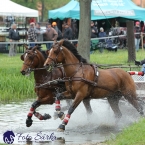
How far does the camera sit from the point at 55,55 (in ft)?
41.9

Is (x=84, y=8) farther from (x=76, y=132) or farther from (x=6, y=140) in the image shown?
(x=6, y=140)

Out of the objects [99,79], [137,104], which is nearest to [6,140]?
[99,79]

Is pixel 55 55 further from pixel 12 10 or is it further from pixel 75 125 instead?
pixel 12 10

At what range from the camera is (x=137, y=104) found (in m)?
14.0

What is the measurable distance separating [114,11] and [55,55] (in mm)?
20175

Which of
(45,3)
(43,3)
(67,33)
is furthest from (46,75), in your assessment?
(45,3)

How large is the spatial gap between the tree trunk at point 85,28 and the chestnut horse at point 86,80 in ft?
23.4

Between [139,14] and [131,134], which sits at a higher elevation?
[139,14]

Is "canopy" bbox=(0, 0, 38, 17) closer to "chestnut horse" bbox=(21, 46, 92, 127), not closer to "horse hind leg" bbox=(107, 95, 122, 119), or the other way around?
"horse hind leg" bbox=(107, 95, 122, 119)

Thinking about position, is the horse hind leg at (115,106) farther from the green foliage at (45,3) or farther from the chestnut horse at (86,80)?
the green foliage at (45,3)

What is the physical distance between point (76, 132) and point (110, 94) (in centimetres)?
149

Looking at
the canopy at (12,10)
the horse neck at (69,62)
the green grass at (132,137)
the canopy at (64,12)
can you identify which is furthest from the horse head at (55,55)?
the canopy at (12,10)

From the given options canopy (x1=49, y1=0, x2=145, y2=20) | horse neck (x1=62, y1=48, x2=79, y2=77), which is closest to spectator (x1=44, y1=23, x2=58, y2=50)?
canopy (x1=49, y1=0, x2=145, y2=20)

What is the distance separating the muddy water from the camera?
11.8 meters
